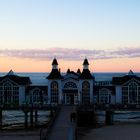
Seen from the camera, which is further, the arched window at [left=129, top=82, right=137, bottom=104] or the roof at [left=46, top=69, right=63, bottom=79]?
the roof at [left=46, top=69, right=63, bottom=79]

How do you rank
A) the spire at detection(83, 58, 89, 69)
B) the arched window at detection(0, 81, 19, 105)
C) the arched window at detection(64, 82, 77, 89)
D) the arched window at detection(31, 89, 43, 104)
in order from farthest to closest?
the spire at detection(83, 58, 89, 69) < the arched window at detection(0, 81, 19, 105) < the arched window at detection(31, 89, 43, 104) < the arched window at detection(64, 82, 77, 89)

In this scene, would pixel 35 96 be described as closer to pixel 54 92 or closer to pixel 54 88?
pixel 54 92

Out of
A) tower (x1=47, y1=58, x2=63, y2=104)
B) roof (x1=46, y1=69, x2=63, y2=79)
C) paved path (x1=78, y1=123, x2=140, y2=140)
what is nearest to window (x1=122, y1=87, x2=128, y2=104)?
tower (x1=47, y1=58, x2=63, y2=104)

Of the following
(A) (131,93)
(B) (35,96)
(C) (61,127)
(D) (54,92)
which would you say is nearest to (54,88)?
(D) (54,92)

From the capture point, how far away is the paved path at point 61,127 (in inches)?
1476

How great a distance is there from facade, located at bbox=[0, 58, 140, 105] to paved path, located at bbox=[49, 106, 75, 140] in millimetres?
10540

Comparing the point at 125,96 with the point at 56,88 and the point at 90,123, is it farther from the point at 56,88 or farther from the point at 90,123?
the point at 90,123

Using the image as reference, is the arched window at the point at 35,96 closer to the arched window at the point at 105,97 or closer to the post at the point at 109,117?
the arched window at the point at 105,97

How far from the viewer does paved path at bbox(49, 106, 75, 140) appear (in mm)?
37500

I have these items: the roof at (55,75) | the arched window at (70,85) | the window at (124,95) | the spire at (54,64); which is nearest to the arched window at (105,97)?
the window at (124,95)

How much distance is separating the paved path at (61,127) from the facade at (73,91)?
10.5 metres

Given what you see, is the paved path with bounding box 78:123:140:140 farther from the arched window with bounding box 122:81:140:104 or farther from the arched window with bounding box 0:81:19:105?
the arched window with bounding box 0:81:19:105

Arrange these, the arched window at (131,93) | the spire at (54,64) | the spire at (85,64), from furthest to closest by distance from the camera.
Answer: the spire at (54,64), the spire at (85,64), the arched window at (131,93)

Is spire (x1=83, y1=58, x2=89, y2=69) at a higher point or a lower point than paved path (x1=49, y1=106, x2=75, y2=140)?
higher
